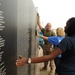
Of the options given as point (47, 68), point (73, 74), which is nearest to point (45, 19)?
point (47, 68)

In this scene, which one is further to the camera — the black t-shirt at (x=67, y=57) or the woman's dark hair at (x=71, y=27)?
the woman's dark hair at (x=71, y=27)

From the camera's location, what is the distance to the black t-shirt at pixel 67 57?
7.98 feet

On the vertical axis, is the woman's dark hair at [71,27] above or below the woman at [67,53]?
above

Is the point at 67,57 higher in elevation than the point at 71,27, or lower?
lower

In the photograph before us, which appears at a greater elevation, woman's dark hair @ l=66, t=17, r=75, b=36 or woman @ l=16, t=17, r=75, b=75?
woman's dark hair @ l=66, t=17, r=75, b=36

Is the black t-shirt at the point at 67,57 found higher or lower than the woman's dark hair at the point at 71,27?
lower

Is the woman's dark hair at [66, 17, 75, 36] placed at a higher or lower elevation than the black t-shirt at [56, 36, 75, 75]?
higher

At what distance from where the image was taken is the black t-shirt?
7.98 feet

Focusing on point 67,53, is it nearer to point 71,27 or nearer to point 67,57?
point 67,57

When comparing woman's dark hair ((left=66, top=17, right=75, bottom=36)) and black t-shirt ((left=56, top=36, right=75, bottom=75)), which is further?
woman's dark hair ((left=66, top=17, right=75, bottom=36))

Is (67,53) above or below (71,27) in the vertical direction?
below

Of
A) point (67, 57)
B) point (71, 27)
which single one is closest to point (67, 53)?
point (67, 57)

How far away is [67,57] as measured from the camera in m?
2.55

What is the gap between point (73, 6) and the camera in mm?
11969
